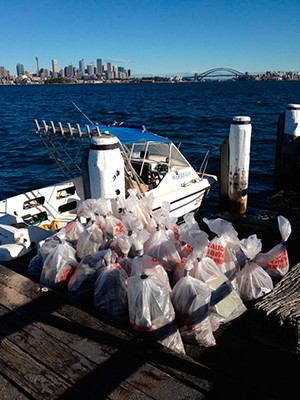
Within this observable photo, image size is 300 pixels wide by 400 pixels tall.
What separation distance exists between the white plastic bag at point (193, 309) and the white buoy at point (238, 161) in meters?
6.06

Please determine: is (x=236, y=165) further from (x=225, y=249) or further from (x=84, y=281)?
(x=84, y=281)

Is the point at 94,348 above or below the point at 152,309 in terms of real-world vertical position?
below

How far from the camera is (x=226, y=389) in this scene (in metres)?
2.63

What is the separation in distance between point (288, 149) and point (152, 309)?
10.6 meters

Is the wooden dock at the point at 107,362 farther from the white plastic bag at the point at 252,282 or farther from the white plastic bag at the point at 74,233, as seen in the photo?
the white plastic bag at the point at 74,233

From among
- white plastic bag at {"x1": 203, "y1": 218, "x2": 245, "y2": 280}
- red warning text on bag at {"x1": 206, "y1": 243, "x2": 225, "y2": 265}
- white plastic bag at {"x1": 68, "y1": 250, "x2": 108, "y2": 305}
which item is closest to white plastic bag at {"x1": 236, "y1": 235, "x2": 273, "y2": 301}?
white plastic bag at {"x1": 203, "y1": 218, "x2": 245, "y2": 280}

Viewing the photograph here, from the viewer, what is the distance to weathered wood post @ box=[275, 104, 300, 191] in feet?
39.2

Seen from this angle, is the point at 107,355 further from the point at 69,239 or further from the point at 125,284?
the point at 69,239

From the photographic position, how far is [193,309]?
3473 millimetres

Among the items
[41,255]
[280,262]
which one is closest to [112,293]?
[41,255]

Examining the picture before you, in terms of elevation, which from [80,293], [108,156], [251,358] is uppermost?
[108,156]

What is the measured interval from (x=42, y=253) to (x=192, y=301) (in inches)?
82.5

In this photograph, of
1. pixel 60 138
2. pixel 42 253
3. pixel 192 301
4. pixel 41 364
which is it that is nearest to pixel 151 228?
pixel 42 253

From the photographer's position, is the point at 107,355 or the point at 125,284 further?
the point at 125,284
